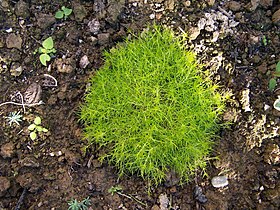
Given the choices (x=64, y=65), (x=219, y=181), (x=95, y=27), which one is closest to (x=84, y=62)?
(x=64, y=65)

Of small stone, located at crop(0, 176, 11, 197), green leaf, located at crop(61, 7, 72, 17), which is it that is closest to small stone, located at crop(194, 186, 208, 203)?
small stone, located at crop(0, 176, 11, 197)

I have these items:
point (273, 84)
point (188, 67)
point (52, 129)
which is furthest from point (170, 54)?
point (52, 129)

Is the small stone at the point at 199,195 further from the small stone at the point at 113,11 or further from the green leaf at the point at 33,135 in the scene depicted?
the small stone at the point at 113,11

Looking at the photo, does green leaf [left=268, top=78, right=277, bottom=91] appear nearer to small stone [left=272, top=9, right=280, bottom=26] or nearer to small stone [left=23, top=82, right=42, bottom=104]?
small stone [left=272, top=9, right=280, bottom=26]

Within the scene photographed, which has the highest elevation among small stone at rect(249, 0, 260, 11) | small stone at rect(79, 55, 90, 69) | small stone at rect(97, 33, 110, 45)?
small stone at rect(249, 0, 260, 11)

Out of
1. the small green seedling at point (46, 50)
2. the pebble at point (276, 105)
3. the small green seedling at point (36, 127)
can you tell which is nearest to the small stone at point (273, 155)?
the pebble at point (276, 105)

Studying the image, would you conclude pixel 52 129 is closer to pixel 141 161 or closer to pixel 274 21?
pixel 141 161

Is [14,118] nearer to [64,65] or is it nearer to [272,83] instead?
[64,65]
